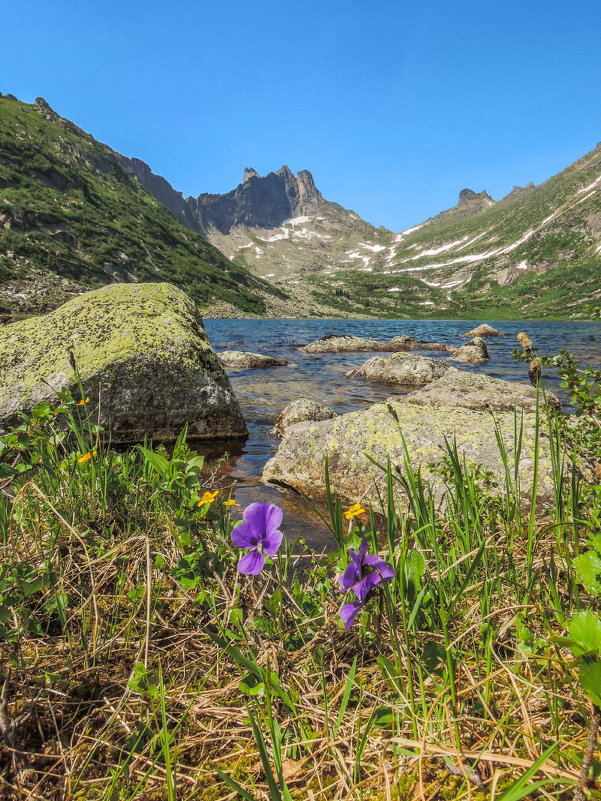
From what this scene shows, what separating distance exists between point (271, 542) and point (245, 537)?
0.31ft

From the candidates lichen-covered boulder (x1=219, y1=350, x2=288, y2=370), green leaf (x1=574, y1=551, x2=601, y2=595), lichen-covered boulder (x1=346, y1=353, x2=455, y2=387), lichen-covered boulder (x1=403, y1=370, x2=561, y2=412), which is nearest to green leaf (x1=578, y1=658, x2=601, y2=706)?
green leaf (x1=574, y1=551, x2=601, y2=595)

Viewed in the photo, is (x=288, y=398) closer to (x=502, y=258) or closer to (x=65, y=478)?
(x=65, y=478)

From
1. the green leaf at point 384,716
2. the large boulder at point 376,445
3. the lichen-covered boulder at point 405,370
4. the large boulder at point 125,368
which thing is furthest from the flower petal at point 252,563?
the lichen-covered boulder at point 405,370

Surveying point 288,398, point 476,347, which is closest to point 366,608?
point 288,398

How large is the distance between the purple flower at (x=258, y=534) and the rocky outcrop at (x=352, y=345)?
26.0 metres

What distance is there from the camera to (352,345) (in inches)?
1118

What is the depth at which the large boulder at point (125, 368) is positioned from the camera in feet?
20.3

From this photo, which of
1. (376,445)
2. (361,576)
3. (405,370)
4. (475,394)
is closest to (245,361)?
(405,370)

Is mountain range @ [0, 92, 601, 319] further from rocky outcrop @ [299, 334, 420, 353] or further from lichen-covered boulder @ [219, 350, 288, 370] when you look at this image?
lichen-covered boulder @ [219, 350, 288, 370]

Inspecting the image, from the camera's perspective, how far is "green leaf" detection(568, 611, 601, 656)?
805 millimetres

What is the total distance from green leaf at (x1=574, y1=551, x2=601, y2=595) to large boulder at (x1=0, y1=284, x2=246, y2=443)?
20.6 feet

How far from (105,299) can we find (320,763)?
25.9 feet

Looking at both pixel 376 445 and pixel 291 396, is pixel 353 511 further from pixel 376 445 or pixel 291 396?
pixel 291 396

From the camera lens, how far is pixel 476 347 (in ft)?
77.8
